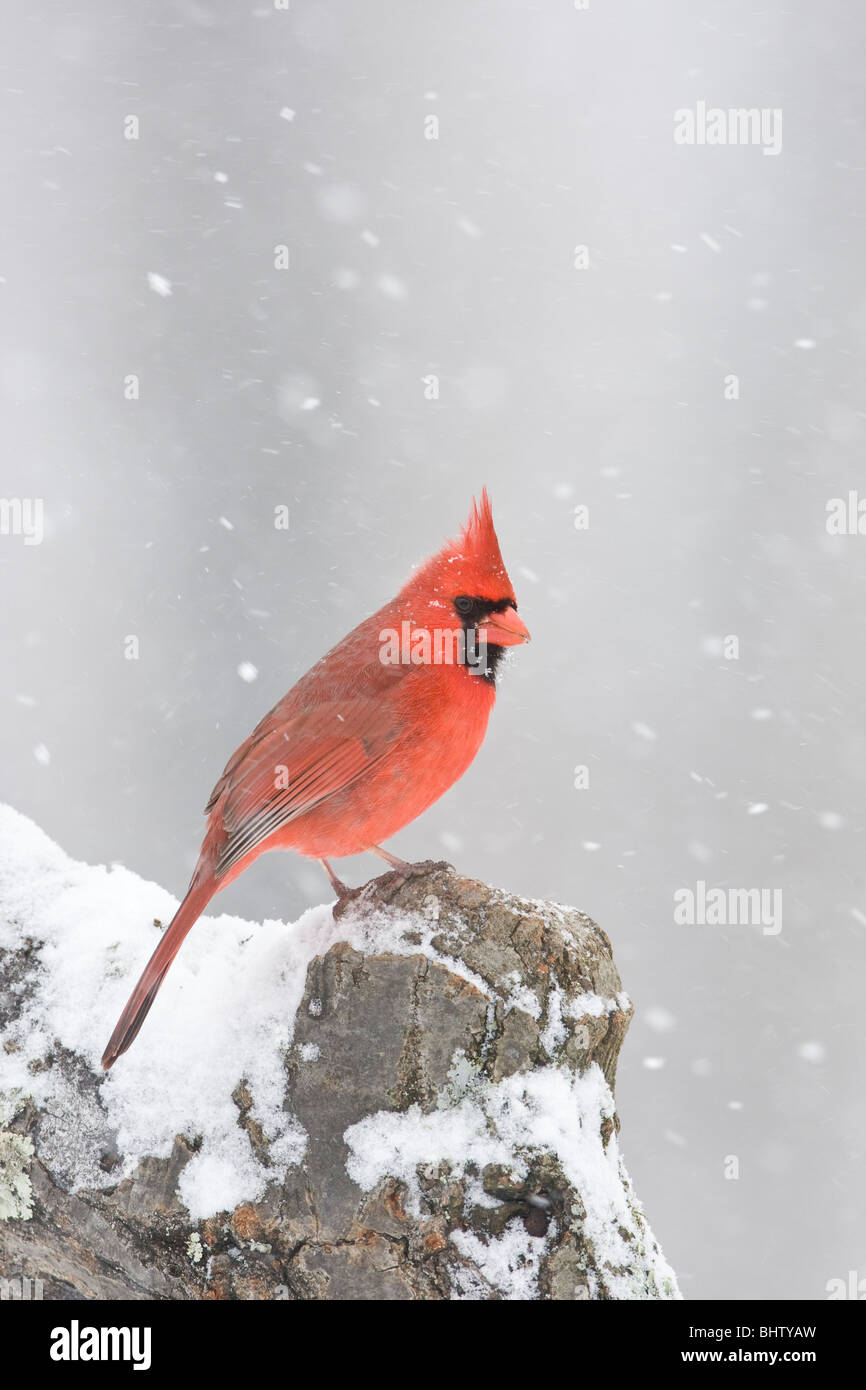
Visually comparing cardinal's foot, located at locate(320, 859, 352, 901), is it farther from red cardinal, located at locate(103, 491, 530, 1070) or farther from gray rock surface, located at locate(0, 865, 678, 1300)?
gray rock surface, located at locate(0, 865, 678, 1300)

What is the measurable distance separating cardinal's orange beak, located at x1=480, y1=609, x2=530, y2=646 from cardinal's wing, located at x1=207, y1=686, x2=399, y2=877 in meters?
0.24

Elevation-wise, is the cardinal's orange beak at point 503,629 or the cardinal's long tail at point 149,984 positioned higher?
the cardinal's orange beak at point 503,629

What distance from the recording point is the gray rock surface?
1733 millimetres

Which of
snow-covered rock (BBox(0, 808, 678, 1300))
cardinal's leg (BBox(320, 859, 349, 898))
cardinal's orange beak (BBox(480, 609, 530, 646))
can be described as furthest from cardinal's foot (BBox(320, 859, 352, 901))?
cardinal's orange beak (BBox(480, 609, 530, 646))

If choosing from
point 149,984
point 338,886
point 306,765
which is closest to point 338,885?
point 338,886

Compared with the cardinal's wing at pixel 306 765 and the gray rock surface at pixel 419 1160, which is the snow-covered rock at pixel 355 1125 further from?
the cardinal's wing at pixel 306 765

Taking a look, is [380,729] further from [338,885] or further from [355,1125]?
[355,1125]

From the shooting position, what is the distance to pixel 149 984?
6.21 feet

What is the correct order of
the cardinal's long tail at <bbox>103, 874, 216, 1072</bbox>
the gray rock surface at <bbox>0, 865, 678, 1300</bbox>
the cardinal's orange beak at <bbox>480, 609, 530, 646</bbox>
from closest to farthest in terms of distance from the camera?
the gray rock surface at <bbox>0, 865, 678, 1300</bbox>, the cardinal's long tail at <bbox>103, 874, 216, 1072</bbox>, the cardinal's orange beak at <bbox>480, 609, 530, 646</bbox>

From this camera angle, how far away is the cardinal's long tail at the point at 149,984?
6.09ft

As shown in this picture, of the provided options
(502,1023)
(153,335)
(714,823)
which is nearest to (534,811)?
(714,823)

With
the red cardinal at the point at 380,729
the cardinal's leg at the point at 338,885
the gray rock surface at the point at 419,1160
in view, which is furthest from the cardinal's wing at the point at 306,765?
the gray rock surface at the point at 419,1160

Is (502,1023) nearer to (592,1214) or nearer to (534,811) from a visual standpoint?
(592,1214)

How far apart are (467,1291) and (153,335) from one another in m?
5.74
